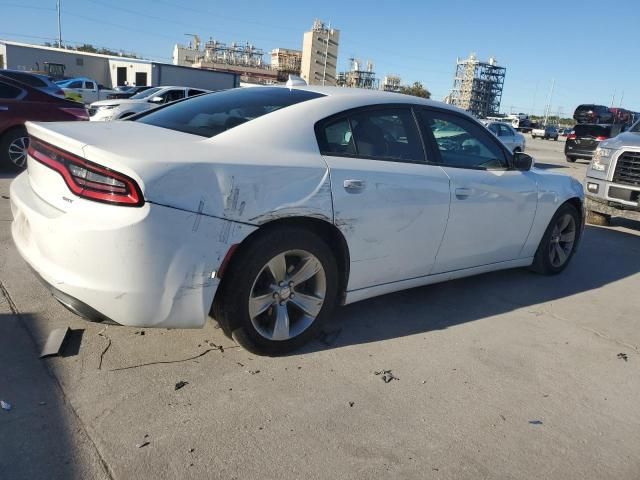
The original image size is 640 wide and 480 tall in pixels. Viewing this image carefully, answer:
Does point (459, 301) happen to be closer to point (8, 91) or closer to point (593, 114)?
point (8, 91)

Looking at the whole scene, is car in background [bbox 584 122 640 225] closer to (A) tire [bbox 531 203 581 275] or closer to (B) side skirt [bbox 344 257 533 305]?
(A) tire [bbox 531 203 581 275]

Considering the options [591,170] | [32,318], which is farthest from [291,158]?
[591,170]

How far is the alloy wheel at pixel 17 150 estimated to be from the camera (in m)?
7.96

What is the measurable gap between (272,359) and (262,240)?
77 cm

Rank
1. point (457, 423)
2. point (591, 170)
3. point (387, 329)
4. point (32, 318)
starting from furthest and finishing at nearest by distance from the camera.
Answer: point (591, 170) < point (387, 329) < point (32, 318) < point (457, 423)

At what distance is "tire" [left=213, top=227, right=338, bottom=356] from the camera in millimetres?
2908

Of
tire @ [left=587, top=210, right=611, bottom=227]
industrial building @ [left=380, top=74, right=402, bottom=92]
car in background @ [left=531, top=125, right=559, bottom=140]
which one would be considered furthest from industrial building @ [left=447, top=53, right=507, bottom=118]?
tire @ [left=587, top=210, right=611, bottom=227]

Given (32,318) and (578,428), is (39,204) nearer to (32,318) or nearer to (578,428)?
(32,318)

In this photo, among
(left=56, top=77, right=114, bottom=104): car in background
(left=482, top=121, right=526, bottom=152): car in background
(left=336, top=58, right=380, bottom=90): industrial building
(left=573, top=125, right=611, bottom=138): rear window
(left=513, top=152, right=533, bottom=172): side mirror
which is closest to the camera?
(left=513, top=152, right=533, bottom=172): side mirror

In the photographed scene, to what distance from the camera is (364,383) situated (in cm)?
304

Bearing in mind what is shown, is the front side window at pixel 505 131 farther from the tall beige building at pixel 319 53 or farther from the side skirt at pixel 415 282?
the tall beige building at pixel 319 53

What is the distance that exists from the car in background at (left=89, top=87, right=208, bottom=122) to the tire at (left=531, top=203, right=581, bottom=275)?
8264mm

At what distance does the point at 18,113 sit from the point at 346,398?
7.18m

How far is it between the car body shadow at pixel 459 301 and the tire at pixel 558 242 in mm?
127
